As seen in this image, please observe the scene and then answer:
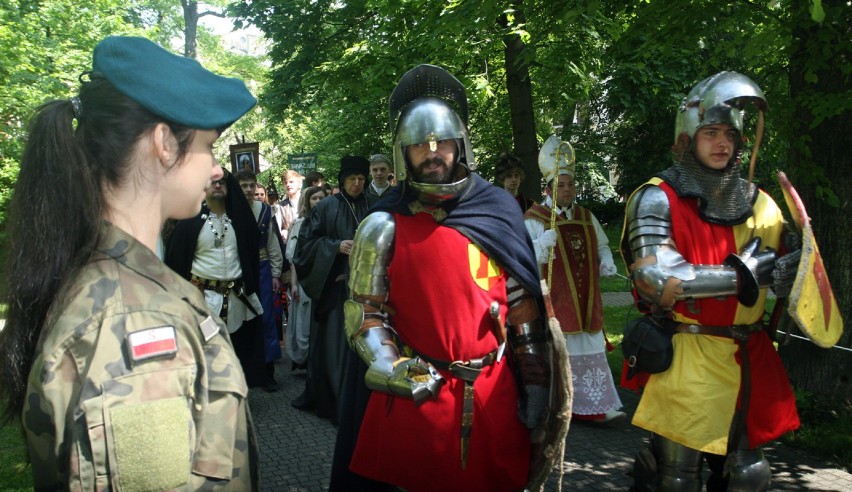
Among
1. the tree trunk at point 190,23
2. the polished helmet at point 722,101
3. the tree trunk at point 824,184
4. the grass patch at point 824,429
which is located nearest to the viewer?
the polished helmet at point 722,101

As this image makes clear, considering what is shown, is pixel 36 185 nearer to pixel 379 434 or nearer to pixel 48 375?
pixel 48 375

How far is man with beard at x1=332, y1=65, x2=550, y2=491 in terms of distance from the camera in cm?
279

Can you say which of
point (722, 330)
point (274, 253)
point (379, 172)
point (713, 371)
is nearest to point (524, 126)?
point (379, 172)

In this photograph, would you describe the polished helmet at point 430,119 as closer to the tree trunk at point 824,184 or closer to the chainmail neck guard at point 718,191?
the chainmail neck guard at point 718,191

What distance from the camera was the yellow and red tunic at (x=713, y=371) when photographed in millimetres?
3209

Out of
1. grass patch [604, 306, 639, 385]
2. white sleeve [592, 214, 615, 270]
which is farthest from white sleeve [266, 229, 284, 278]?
grass patch [604, 306, 639, 385]

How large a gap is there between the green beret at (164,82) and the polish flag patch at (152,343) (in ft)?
1.52

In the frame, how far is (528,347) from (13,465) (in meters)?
3.87

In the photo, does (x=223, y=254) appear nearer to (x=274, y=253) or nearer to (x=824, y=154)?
(x=274, y=253)

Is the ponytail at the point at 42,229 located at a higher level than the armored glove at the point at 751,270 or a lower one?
higher

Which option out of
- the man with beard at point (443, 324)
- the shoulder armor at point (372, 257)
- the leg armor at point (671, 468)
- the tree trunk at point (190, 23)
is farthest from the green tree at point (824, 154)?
the tree trunk at point (190, 23)

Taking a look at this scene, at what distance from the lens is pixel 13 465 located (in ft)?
15.8

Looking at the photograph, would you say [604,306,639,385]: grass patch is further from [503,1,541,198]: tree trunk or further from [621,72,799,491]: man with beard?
[621,72,799,491]: man with beard

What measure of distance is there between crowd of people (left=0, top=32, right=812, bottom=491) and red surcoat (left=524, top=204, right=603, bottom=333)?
2 centimetres
